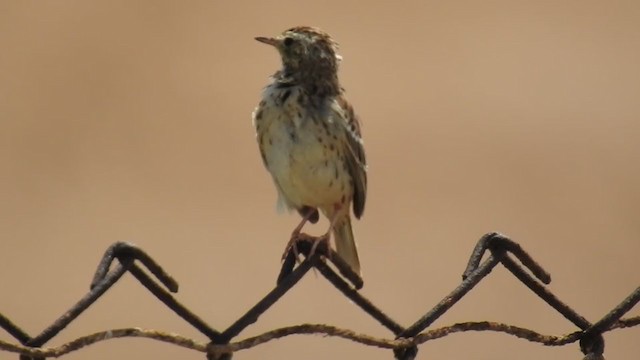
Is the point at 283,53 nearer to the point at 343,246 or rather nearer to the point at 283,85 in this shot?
the point at 283,85

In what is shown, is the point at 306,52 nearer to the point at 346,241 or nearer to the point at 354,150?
the point at 354,150

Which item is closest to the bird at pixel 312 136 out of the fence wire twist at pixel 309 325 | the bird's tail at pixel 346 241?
the bird's tail at pixel 346 241

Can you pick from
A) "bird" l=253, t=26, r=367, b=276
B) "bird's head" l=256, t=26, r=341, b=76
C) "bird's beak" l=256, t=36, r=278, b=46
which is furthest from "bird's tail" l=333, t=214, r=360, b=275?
"bird's beak" l=256, t=36, r=278, b=46

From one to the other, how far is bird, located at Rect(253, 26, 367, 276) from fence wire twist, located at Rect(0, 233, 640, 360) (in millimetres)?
1665

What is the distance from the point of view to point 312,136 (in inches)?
153

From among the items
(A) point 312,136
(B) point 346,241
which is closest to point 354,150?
(A) point 312,136

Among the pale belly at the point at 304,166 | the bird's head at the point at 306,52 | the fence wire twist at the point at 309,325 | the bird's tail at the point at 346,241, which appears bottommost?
the fence wire twist at the point at 309,325

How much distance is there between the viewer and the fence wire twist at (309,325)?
66.0 inches

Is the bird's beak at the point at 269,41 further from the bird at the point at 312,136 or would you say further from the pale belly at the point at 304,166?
the pale belly at the point at 304,166

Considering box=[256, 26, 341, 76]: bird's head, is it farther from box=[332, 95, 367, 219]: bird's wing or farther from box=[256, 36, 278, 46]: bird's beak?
box=[332, 95, 367, 219]: bird's wing

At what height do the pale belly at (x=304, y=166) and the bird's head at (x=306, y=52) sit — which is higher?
the bird's head at (x=306, y=52)

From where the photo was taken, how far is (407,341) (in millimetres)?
1897

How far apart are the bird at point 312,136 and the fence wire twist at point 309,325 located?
1.67m

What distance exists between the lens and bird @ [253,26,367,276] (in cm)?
387
